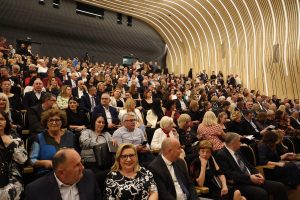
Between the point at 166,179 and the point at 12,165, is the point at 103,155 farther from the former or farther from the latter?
the point at 12,165

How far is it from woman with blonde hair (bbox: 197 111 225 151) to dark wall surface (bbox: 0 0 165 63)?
467 inches

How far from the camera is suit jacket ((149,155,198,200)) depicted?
3.09m

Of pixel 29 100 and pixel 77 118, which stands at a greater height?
pixel 29 100

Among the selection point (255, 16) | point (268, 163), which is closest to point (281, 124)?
point (268, 163)

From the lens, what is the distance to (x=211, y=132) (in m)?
5.07

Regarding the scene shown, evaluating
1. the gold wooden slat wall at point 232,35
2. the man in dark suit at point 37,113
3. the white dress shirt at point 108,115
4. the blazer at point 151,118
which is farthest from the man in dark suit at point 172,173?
the gold wooden slat wall at point 232,35

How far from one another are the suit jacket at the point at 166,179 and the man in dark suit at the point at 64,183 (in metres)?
0.85

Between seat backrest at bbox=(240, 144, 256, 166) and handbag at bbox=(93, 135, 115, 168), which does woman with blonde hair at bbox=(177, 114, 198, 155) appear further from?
handbag at bbox=(93, 135, 115, 168)

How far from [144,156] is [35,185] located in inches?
89.2

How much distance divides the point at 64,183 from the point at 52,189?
0.30 feet

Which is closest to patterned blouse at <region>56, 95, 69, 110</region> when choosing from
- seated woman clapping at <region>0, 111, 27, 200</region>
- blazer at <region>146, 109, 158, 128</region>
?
blazer at <region>146, 109, 158, 128</region>

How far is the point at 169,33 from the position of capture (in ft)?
70.0

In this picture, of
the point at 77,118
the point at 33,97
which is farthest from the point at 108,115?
the point at 33,97

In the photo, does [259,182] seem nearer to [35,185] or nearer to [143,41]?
[35,185]
